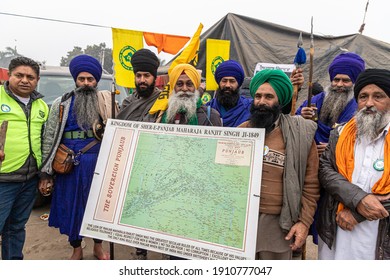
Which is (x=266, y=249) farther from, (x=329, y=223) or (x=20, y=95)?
(x=20, y=95)

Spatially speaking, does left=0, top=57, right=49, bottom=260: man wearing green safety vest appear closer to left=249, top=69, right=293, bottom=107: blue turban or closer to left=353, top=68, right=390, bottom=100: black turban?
left=249, top=69, right=293, bottom=107: blue turban

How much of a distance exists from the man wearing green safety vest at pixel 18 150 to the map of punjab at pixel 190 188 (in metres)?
1.19

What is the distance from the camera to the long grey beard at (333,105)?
276cm

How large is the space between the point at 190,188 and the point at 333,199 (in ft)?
3.14

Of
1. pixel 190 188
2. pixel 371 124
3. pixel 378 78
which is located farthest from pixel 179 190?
pixel 378 78

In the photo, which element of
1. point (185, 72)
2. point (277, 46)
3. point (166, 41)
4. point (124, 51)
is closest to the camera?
point (185, 72)

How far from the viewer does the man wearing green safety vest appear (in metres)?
2.53

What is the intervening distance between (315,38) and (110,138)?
22.7 feet

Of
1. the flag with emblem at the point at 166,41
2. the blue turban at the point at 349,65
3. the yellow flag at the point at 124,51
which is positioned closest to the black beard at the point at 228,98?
the blue turban at the point at 349,65

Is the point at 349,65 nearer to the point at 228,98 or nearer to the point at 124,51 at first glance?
the point at 228,98

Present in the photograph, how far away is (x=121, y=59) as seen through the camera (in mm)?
5707

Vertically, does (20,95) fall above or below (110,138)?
above

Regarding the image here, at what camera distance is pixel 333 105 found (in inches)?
110
